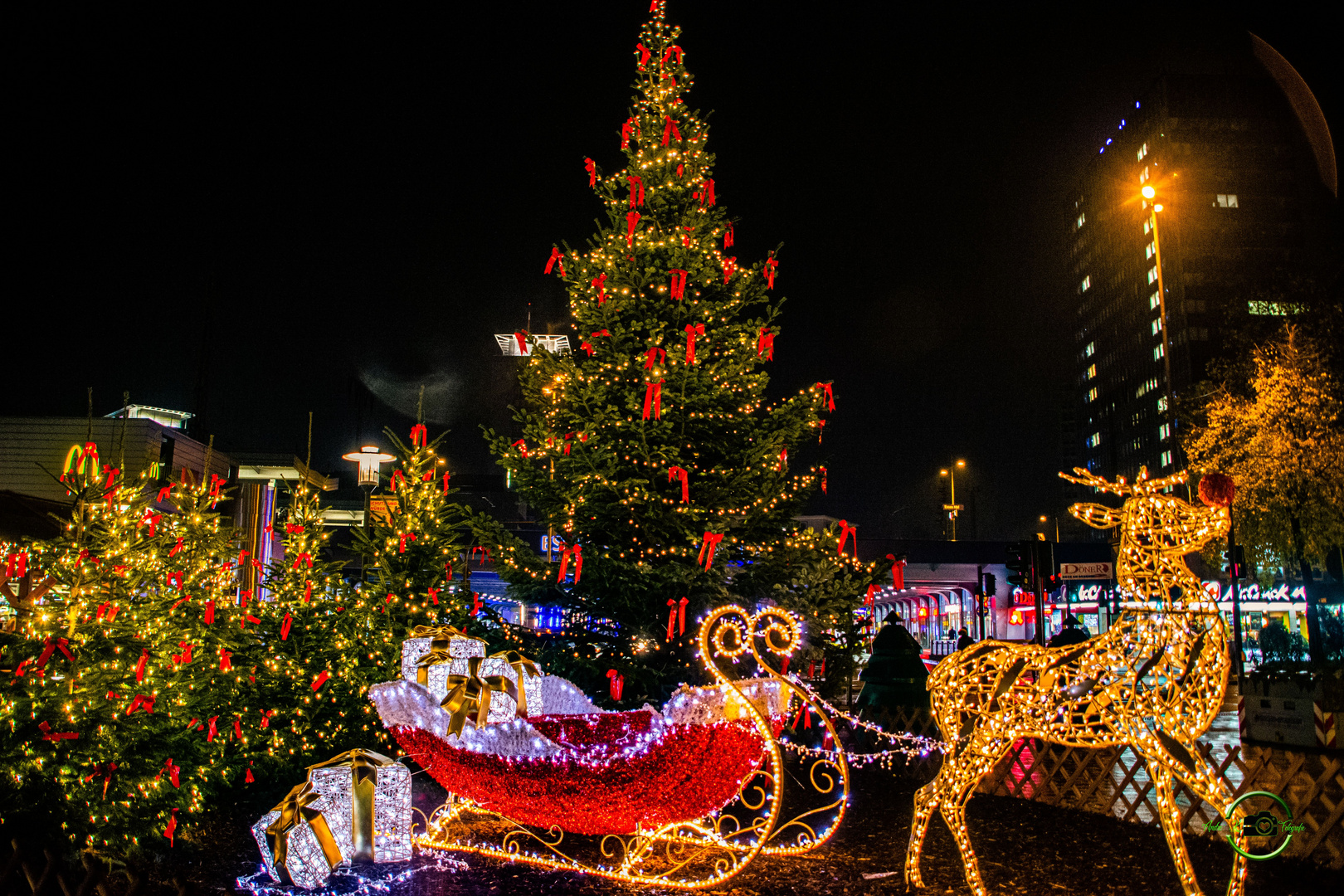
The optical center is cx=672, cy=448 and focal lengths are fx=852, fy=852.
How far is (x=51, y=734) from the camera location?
540cm

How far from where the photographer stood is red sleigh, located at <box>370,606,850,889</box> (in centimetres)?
543

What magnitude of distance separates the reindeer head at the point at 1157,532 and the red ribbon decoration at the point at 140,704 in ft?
20.1

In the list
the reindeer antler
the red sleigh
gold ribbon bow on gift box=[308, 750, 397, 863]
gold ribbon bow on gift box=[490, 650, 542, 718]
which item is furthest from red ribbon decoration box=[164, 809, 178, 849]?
the reindeer antler

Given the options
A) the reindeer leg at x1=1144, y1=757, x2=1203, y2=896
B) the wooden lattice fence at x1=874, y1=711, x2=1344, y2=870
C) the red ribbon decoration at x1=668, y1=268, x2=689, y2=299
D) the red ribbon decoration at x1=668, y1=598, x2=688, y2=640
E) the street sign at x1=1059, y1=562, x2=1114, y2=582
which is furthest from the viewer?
the street sign at x1=1059, y1=562, x2=1114, y2=582

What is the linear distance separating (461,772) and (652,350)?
510cm

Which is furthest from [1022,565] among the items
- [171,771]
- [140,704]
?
[140,704]

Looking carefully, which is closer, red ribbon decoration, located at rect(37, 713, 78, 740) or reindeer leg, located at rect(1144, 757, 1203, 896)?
reindeer leg, located at rect(1144, 757, 1203, 896)

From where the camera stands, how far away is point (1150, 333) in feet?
350

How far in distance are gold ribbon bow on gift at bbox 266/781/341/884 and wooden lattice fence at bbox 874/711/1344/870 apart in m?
4.59

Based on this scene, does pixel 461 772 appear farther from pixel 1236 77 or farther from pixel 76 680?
pixel 1236 77

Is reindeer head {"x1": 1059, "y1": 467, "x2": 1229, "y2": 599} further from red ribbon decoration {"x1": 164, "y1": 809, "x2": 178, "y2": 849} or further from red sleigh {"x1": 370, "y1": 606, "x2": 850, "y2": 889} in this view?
red ribbon decoration {"x1": 164, "y1": 809, "x2": 178, "y2": 849}

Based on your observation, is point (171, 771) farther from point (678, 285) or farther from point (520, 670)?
point (678, 285)

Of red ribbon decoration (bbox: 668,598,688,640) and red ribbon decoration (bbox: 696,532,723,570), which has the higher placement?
red ribbon decoration (bbox: 696,532,723,570)

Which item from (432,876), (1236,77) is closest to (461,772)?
(432,876)
